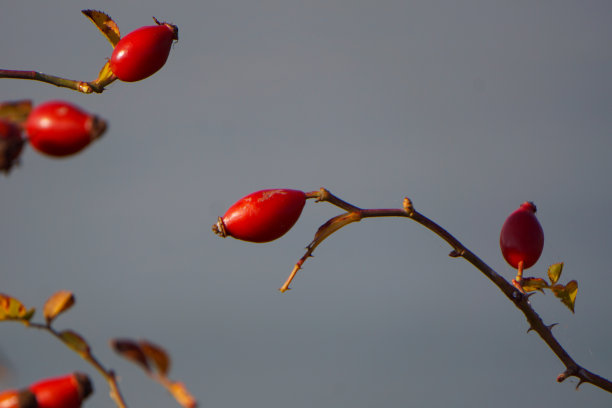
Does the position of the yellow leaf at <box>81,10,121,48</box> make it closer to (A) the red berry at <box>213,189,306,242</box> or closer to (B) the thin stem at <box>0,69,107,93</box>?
(B) the thin stem at <box>0,69,107,93</box>

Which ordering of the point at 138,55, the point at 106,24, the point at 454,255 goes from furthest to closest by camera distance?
the point at 106,24 < the point at 138,55 < the point at 454,255

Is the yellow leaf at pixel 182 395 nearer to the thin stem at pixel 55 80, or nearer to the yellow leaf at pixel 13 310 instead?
the yellow leaf at pixel 13 310

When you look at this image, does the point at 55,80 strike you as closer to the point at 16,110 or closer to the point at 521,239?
the point at 16,110

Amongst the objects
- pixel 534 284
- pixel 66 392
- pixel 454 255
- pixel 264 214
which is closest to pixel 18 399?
pixel 66 392

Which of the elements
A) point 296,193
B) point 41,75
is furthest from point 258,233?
point 41,75

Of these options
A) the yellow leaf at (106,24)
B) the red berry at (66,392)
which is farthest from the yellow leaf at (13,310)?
the yellow leaf at (106,24)

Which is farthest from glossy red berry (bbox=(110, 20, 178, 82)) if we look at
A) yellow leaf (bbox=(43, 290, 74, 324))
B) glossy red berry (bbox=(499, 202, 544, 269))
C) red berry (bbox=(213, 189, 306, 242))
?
glossy red berry (bbox=(499, 202, 544, 269))
